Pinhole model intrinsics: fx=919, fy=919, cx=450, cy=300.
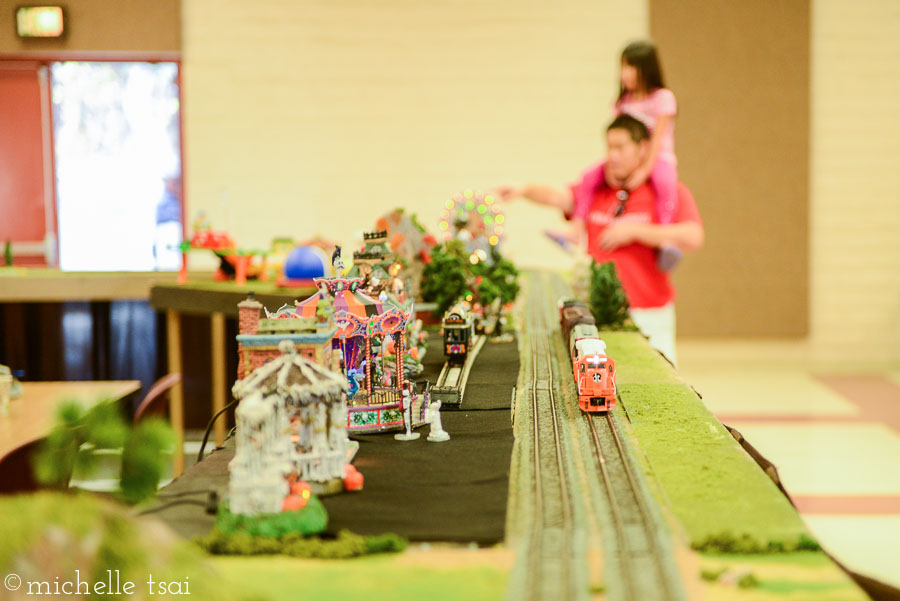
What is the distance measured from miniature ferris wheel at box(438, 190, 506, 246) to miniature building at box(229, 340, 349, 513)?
2.91 m

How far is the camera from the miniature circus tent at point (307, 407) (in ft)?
5.86

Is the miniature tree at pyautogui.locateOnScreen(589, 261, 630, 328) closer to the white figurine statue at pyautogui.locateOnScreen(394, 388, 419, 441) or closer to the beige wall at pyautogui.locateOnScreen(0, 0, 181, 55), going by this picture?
the white figurine statue at pyautogui.locateOnScreen(394, 388, 419, 441)

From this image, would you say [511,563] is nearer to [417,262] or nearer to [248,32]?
[417,262]

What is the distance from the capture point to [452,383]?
2854 millimetres

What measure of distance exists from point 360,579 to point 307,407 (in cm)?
50

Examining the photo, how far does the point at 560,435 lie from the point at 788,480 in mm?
3889

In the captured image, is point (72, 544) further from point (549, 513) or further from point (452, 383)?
point (452, 383)

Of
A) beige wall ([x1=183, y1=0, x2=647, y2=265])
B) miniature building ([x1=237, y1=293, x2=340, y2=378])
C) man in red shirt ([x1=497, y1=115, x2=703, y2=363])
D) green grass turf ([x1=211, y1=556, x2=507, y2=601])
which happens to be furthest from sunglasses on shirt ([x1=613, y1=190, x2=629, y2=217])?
beige wall ([x1=183, y1=0, x2=647, y2=265])

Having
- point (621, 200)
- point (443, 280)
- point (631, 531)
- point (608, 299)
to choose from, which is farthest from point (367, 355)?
point (621, 200)

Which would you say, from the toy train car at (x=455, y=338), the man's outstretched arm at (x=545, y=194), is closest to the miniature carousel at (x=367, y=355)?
the toy train car at (x=455, y=338)

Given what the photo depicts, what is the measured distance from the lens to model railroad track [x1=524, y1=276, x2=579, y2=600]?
141cm

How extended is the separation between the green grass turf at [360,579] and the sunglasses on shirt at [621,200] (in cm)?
351

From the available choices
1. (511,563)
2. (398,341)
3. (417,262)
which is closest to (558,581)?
(511,563)

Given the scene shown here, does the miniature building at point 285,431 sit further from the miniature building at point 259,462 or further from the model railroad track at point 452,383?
the model railroad track at point 452,383
